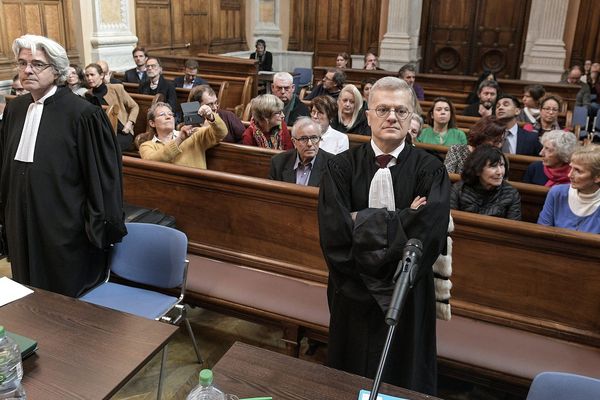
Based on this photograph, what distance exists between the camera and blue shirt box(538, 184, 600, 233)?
289 cm

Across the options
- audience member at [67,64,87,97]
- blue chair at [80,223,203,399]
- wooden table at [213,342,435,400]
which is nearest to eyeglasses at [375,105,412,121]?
wooden table at [213,342,435,400]

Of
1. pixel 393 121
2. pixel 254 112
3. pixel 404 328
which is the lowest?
pixel 404 328

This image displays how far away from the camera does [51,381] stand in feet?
5.57

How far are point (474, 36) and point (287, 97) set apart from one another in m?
7.61

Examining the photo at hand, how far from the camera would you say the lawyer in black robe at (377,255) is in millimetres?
1857

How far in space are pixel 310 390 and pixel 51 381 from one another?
2.61 ft

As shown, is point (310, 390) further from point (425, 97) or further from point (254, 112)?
point (425, 97)

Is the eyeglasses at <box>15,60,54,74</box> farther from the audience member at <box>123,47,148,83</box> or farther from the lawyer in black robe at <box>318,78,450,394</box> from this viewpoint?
the audience member at <box>123,47,148,83</box>

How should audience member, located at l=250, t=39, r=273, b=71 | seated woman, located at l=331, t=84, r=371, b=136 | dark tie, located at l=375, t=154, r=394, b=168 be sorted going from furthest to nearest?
audience member, located at l=250, t=39, r=273, b=71 → seated woman, located at l=331, t=84, r=371, b=136 → dark tie, located at l=375, t=154, r=394, b=168

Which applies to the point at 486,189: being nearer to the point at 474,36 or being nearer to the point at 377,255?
the point at 377,255

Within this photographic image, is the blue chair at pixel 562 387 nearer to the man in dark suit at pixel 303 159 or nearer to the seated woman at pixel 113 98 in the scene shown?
the man in dark suit at pixel 303 159

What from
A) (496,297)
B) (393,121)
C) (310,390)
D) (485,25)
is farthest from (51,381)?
(485,25)

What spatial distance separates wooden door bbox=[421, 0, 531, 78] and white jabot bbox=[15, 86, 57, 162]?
416 inches

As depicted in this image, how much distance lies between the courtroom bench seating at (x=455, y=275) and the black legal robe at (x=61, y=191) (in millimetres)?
656
